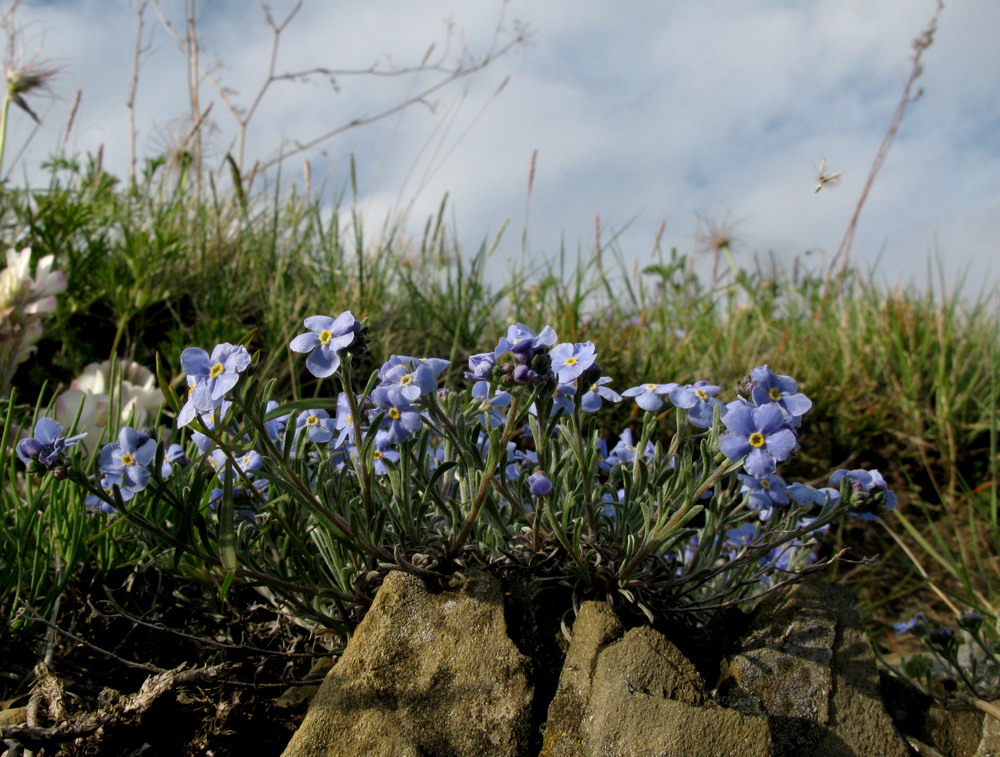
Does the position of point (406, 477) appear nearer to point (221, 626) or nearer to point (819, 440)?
point (221, 626)

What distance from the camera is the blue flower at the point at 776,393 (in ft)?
5.62

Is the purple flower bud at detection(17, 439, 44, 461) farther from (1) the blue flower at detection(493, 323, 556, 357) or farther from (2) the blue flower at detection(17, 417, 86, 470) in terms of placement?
(1) the blue flower at detection(493, 323, 556, 357)

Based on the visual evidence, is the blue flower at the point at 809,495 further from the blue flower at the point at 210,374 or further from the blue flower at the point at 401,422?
the blue flower at the point at 210,374

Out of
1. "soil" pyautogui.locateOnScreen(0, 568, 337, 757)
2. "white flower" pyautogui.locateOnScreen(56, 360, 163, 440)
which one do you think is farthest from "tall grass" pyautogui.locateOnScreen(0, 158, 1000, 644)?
"soil" pyautogui.locateOnScreen(0, 568, 337, 757)

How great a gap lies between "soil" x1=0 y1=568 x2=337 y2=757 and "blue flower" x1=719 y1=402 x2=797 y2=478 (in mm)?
1081

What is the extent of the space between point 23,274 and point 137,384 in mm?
898

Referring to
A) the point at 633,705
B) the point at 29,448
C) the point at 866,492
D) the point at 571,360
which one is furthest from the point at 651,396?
the point at 29,448

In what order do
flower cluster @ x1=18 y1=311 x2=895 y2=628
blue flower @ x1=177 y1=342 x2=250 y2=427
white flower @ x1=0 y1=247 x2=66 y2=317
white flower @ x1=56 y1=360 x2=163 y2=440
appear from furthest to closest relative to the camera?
1. white flower @ x1=0 y1=247 x2=66 y2=317
2. white flower @ x1=56 y1=360 x2=163 y2=440
3. flower cluster @ x1=18 y1=311 x2=895 y2=628
4. blue flower @ x1=177 y1=342 x2=250 y2=427

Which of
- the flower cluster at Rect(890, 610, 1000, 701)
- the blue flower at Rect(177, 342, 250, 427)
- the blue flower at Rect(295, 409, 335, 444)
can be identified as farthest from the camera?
the flower cluster at Rect(890, 610, 1000, 701)

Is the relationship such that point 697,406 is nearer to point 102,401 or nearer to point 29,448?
point 29,448

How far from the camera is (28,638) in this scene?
2105 millimetres

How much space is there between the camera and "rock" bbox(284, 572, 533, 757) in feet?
5.17

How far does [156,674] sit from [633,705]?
1101mm

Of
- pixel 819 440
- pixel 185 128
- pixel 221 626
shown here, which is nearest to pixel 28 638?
pixel 221 626
